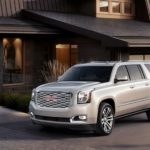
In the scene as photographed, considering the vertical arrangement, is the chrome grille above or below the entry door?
above

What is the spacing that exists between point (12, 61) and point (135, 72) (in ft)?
33.1

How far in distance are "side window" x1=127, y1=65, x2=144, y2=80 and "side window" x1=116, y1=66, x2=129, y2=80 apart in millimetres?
187

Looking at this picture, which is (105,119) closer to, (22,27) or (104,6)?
(22,27)

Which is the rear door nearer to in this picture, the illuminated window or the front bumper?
the front bumper

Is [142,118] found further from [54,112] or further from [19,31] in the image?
[19,31]

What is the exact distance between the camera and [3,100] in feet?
55.2

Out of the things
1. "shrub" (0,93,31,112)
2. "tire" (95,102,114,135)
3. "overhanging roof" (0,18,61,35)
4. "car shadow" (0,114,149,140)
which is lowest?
"shrub" (0,93,31,112)

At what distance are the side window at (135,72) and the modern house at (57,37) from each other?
6198mm

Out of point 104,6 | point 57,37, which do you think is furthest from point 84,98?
point 104,6

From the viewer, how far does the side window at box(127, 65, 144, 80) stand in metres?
13.2

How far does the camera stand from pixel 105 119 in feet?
38.2

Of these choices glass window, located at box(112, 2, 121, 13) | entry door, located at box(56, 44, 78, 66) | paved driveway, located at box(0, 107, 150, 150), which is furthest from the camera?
glass window, located at box(112, 2, 121, 13)

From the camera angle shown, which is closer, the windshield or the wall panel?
the windshield

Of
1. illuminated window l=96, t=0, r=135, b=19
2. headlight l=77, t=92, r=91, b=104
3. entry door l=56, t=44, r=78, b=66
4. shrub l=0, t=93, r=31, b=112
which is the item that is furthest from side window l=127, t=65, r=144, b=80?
illuminated window l=96, t=0, r=135, b=19
